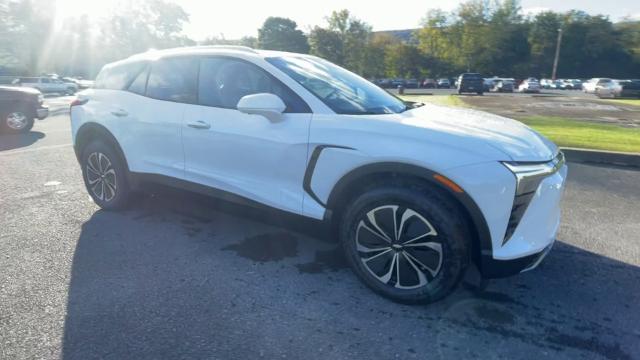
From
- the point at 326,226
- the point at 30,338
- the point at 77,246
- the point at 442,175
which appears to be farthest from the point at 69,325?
the point at 442,175

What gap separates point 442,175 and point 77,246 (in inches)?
122

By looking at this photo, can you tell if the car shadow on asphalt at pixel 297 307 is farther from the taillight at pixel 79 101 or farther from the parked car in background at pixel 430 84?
the parked car in background at pixel 430 84

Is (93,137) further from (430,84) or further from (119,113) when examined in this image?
(430,84)

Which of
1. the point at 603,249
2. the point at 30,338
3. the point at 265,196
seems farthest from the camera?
the point at 603,249

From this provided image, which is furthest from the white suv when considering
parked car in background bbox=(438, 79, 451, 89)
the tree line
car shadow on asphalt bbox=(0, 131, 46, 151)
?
parked car in background bbox=(438, 79, 451, 89)

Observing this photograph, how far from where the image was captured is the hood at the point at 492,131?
2.52m

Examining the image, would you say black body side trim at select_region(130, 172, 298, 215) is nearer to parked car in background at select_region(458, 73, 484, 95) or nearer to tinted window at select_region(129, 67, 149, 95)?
tinted window at select_region(129, 67, 149, 95)

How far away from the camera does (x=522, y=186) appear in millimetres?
2383

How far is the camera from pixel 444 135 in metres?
2.57

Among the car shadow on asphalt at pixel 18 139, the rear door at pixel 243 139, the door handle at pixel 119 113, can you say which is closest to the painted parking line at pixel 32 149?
the car shadow on asphalt at pixel 18 139

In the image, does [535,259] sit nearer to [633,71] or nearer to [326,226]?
[326,226]

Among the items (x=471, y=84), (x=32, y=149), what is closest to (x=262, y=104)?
Answer: (x=32, y=149)

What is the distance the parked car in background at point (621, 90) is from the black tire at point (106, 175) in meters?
38.5

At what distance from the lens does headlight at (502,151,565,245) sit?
238 cm
